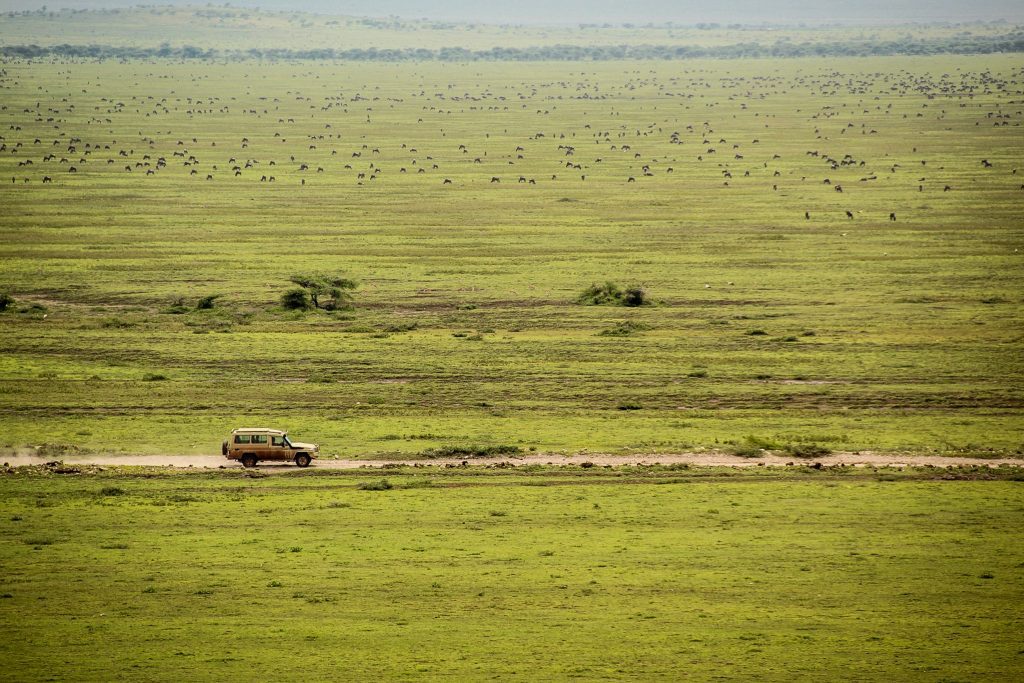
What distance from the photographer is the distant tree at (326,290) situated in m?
57.4

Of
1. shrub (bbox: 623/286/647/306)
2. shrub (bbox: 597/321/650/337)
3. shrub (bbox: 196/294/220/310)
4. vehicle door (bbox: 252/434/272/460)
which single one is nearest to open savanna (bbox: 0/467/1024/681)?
vehicle door (bbox: 252/434/272/460)

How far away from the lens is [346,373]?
46219 millimetres

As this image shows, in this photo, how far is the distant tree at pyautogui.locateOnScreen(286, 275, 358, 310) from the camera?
2259 inches

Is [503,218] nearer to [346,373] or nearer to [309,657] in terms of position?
[346,373]

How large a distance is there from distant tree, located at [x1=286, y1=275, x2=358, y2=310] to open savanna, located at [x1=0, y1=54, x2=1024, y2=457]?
156 cm

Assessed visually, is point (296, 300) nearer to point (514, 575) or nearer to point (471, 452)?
point (471, 452)

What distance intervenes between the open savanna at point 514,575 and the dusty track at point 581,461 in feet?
2.56

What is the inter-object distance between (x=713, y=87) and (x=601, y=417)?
157165 millimetres

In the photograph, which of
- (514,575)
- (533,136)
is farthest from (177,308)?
(533,136)

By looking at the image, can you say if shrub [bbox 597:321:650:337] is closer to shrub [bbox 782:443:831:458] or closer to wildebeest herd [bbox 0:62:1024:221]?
shrub [bbox 782:443:831:458]

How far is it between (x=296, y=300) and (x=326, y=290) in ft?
5.30

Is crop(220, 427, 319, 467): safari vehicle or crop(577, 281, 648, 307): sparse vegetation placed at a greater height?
crop(577, 281, 648, 307): sparse vegetation

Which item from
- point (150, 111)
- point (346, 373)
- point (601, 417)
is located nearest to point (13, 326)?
point (346, 373)

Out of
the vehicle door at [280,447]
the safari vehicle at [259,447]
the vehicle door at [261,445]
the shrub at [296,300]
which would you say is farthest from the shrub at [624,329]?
the vehicle door at [261,445]
